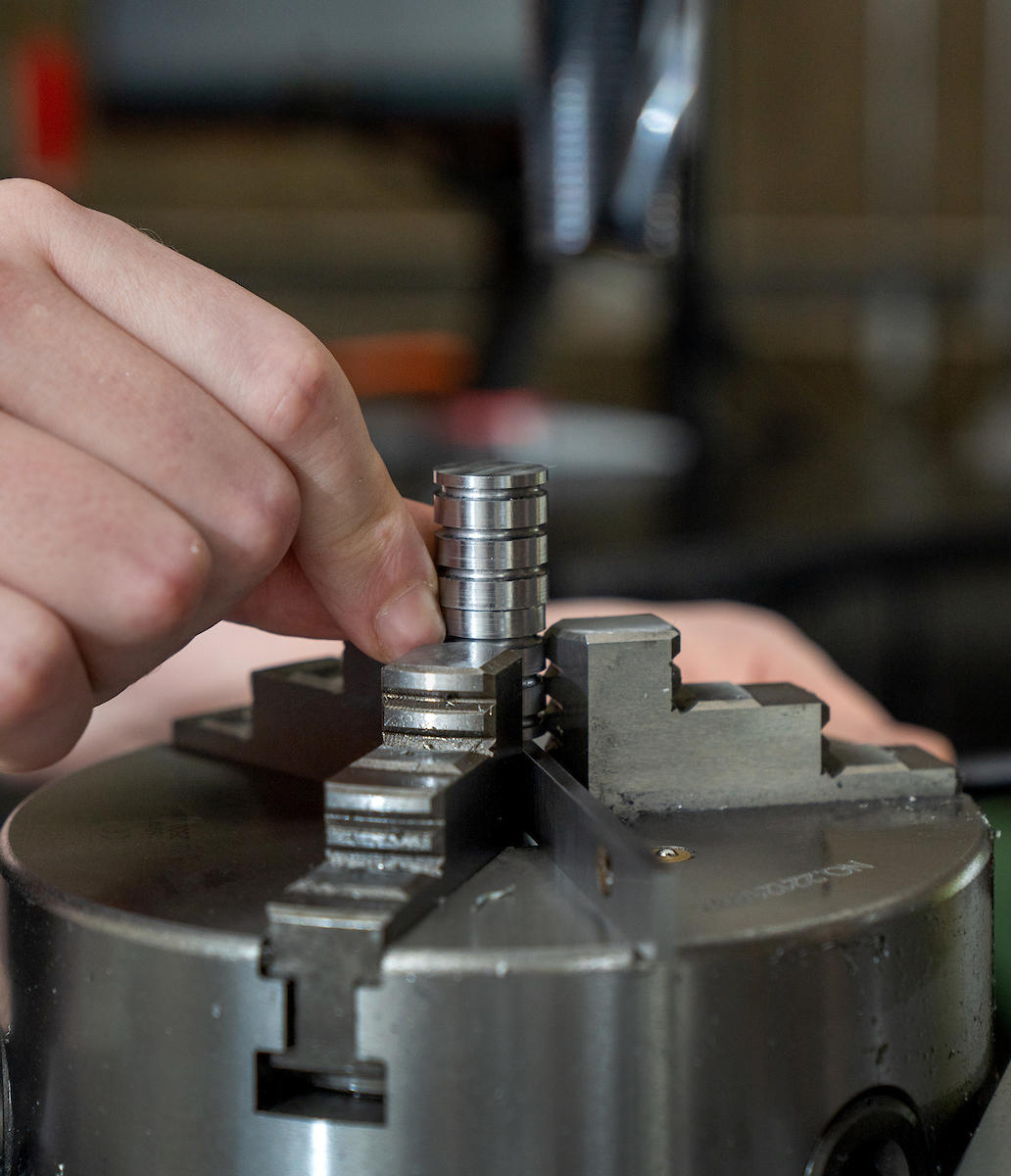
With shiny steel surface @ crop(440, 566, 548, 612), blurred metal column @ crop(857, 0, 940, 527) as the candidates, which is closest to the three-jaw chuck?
shiny steel surface @ crop(440, 566, 548, 612)

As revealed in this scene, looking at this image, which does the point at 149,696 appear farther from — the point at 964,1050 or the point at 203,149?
the point at 203,149

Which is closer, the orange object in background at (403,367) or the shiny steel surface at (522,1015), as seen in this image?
the shiny steel surface at (522,1015)

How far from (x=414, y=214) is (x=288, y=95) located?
3582 millimetres

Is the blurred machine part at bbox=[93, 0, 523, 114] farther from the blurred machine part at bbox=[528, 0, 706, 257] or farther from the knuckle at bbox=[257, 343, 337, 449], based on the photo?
the knuckle at bbox=[257, 343, 337, 449]

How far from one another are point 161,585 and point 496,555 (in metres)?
0.09

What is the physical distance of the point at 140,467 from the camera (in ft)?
0.91

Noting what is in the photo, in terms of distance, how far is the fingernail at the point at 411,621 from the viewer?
33cm

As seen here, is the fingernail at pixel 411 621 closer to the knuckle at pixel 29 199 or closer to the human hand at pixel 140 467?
the human hand at pixel 140 467

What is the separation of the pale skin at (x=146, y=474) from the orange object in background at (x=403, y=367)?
3.24ft

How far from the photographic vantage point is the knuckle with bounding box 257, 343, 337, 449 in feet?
0.98

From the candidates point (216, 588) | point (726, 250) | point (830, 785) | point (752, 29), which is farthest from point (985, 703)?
point (752, 29)

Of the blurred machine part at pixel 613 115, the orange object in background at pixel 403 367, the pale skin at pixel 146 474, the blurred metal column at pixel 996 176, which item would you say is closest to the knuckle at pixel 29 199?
the pale skin at pixel 146 474

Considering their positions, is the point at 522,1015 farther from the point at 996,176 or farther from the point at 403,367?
the point at 996,176

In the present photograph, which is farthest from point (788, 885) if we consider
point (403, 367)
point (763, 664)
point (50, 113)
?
point (50, 113)
